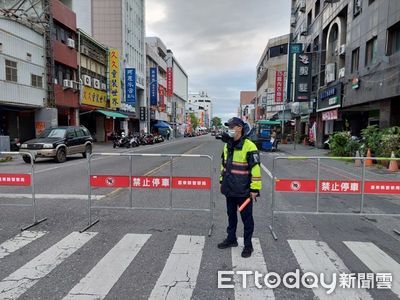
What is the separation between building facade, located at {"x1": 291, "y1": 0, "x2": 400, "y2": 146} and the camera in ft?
58.1

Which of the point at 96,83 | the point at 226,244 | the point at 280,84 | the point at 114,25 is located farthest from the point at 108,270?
the point at 280,84

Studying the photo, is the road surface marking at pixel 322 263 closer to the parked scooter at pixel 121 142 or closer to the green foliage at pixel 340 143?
the green foliage at pixel 340 143

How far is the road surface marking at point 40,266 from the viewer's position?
3.60m

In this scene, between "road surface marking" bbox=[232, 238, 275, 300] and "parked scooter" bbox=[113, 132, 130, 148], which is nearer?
"road surface marking" bbox=[232, 238, 275, 300]

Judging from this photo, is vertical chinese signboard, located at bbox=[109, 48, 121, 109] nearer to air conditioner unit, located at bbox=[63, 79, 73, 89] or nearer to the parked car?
air conditioner unit, located at bbox=[63, 79, 73, 89]

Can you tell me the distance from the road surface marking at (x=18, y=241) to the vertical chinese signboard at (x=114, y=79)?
35.3m

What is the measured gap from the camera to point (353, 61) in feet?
77.2

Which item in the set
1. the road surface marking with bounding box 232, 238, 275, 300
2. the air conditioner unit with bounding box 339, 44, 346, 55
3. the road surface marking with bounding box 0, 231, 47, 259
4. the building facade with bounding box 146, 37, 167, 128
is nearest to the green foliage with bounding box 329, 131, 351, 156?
the air conditioner unit with bounding box 339, 44, 346, 55

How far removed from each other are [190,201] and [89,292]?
177 inches

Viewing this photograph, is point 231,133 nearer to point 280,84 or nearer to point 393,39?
point 393,39

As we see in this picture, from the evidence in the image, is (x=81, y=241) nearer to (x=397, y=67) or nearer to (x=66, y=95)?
(x=397, y=67)

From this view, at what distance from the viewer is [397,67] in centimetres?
1625

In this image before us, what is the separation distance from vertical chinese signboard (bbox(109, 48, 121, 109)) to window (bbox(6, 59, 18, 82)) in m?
16.9

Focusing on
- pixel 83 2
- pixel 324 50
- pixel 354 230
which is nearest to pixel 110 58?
pixel 83 2
